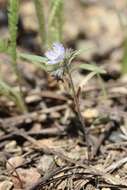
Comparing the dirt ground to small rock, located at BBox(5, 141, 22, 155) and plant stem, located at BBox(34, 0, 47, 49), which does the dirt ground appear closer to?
small rock, located at BBox(5, 141, 22, 155)

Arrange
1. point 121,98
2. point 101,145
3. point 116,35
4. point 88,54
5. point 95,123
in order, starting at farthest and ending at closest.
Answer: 1. point 116,35
2. point 88,54
3. point 121,98
4. point 95,123
5. point 101,145

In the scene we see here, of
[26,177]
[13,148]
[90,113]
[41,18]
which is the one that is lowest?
[26,177]

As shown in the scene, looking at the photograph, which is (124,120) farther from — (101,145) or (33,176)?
(33,176)

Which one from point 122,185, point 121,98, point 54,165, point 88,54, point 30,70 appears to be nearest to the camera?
point 122,185

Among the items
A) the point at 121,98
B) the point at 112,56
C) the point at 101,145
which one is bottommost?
the point at 101,145

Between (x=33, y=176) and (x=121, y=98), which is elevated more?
(x=121, y=98)

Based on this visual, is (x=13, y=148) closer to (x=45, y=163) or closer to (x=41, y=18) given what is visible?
(x=45, y=163)

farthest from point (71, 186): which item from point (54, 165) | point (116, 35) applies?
point (116, 35)

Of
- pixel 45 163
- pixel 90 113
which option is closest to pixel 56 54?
pixel 45 163

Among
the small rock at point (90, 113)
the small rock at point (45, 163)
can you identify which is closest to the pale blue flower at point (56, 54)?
the small rock at point (45, 163)
